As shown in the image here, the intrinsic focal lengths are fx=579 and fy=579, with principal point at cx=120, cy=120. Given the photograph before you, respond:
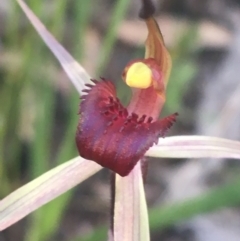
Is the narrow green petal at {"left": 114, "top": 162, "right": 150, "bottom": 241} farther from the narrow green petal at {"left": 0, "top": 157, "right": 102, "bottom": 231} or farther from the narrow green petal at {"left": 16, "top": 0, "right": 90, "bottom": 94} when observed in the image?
the narrow green petal at {"left": 16, "top": 0, "right": 90, "bottom": 94}

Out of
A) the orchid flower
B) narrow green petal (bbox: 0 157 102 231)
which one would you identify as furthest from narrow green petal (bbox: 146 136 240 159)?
narrow green petal (bbox: 0 157 102 231)

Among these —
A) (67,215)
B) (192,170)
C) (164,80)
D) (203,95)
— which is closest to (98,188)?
(67,215)

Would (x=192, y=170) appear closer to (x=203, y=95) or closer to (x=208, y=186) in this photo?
(x=208, y=186)

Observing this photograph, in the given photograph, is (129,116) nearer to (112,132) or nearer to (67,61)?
(112,132)

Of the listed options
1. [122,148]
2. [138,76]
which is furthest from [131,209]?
[138,76]

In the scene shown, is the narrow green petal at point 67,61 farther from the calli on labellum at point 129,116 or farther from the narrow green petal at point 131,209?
the narrow green petal at point 131,209

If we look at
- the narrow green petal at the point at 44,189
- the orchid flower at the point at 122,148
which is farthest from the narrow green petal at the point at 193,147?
the narrow green petal at the point at 44,189
